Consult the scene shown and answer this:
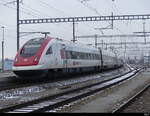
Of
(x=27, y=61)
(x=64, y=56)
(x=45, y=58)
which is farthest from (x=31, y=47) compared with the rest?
(x=64, y=56)

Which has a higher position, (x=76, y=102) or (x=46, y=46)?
(x=46, y=46)

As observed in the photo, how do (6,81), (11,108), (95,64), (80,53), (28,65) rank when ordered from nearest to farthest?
(11,108)
(28,65)
(6,81)
(80,53)
(95,64)

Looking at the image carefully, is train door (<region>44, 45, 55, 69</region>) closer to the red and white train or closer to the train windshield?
the red and white train

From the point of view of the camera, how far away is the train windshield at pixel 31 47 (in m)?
25.6

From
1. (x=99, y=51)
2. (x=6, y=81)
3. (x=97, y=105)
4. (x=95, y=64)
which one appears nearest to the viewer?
(x=97, y=105)

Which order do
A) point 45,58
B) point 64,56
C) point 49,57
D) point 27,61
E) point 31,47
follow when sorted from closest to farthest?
point 27,61
point 45,58
point 31,47
point 49,57
point 64,56

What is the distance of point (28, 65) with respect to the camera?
2480 centimetres

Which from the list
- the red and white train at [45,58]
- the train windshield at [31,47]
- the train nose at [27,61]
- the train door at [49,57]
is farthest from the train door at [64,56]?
Answer: the train nose at [27,61]

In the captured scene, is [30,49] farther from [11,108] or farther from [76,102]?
[11,108]

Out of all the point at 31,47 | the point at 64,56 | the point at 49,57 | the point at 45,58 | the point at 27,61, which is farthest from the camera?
the point at 64,56

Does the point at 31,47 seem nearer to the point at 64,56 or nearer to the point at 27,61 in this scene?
Result: the point at 27,61

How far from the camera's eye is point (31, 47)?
1029 inches

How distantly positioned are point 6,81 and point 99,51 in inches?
942

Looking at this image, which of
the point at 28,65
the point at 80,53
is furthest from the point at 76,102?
the point at 80,53
